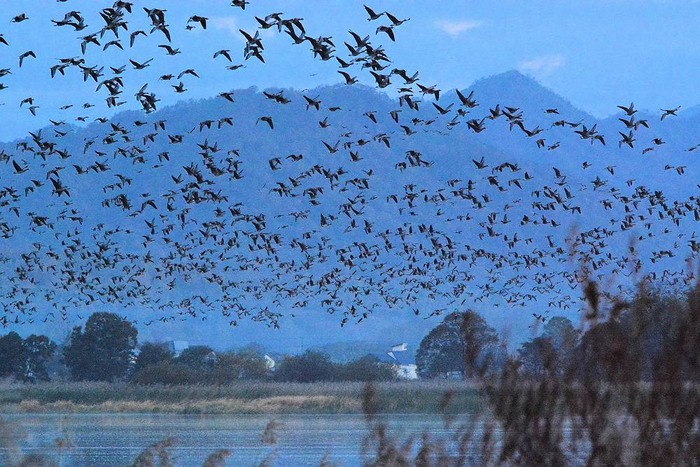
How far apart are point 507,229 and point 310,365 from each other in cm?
11082

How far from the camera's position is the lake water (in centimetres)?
3356

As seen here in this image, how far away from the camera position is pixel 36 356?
284ft

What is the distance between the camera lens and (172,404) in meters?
64.6

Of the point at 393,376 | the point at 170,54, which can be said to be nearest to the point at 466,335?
the point at 170,54

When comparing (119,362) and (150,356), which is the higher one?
(150,356)

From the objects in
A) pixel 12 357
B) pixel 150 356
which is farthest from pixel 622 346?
pixel 12 357

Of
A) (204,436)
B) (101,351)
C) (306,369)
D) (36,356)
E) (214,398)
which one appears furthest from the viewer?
(36,356)

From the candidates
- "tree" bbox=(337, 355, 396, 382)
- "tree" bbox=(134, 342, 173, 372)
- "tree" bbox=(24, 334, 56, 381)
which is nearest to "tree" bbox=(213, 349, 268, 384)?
"tree" bbox=(134, 342, 173, 372)

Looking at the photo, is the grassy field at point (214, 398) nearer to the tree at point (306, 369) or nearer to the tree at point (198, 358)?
the tree at point (306, 369)

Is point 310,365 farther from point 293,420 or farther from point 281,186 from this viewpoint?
point 281,186

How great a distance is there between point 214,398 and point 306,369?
20.0 m

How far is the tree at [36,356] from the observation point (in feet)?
279

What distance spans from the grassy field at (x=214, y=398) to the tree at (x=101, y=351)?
506 inches

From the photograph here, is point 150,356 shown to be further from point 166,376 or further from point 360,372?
point 360,372
